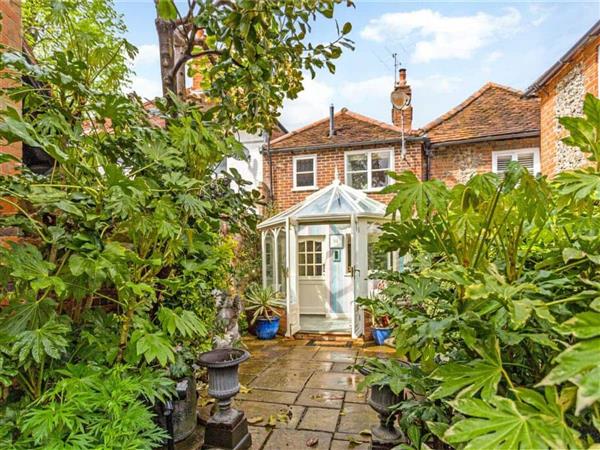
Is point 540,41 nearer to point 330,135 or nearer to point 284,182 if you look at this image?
point 330,135

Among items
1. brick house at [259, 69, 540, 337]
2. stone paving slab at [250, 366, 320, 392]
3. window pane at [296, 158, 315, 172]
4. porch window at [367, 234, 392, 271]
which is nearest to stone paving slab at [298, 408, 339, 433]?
stone paving slab at [250, 366, 320, 392]

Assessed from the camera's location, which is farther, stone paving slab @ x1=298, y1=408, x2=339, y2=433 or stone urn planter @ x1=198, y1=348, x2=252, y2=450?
stone paving slab @ x1=298, y1=408, x2=339, y2=433

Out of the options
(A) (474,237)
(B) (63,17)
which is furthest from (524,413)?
(B) (63,17)

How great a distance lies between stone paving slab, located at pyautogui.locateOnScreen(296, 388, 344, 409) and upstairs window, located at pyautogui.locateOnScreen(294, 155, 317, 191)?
18.4 feet

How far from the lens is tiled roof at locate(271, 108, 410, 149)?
8.31m

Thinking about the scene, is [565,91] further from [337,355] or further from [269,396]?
[269,396]

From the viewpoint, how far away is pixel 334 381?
160 inches

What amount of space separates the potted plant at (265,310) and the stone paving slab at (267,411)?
2716 millimetres

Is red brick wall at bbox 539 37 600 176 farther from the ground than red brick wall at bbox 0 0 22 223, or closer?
farther from the ground

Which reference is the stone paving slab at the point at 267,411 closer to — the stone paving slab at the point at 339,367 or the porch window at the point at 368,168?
the stone paving slab at the point at 339,367

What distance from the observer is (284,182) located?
8.78 meters

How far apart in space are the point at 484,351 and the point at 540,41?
14.7ft

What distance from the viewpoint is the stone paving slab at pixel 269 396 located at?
3533 millimetres

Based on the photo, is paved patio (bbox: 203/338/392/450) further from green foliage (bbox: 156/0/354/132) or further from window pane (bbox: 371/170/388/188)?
window pane (bbox: 371/170/388/188)
